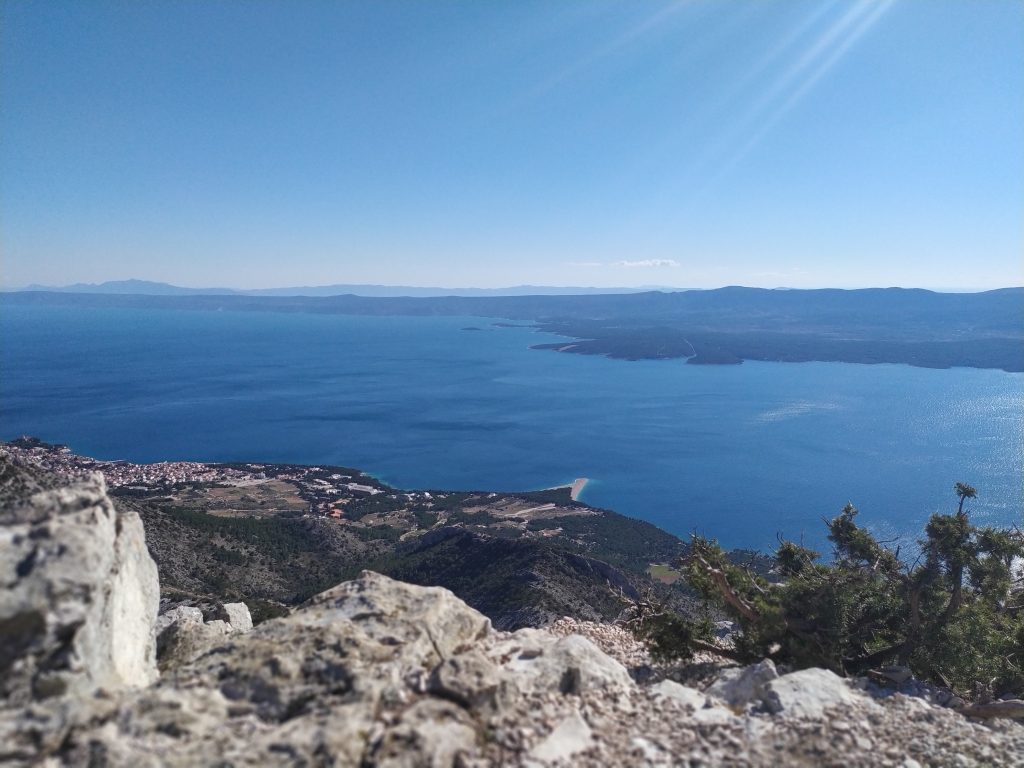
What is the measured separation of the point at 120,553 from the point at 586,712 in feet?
22.1

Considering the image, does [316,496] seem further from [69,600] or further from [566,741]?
[566,741]

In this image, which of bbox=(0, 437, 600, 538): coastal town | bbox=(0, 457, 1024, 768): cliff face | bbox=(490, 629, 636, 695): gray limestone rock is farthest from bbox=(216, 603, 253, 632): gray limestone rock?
bbox=(0, 437, 600, 538): coastal town

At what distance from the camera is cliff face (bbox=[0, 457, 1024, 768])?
5.64 m

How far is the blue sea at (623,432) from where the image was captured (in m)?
83.2

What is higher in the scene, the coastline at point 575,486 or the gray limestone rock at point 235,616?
the gray limestone rock at point 235,616

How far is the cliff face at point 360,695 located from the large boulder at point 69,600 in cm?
2

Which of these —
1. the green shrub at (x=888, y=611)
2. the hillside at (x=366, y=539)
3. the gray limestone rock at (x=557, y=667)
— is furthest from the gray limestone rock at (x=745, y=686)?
the hillside at (x=366, y=539)

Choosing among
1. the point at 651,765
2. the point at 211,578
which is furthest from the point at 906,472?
the point at 651,765

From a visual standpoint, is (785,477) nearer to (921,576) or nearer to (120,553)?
(921,576)

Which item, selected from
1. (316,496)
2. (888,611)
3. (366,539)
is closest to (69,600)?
(888,611)

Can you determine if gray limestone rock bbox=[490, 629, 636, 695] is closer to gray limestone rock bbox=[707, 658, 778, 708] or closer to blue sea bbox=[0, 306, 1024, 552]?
gray limestone rock bbox=[707, 658, 778, 708]

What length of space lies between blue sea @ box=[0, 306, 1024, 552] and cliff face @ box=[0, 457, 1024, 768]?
217 ft

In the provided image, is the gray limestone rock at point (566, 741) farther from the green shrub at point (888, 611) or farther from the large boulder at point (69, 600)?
the green shrub at point (888, 611)

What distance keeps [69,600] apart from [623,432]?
118123 mm
